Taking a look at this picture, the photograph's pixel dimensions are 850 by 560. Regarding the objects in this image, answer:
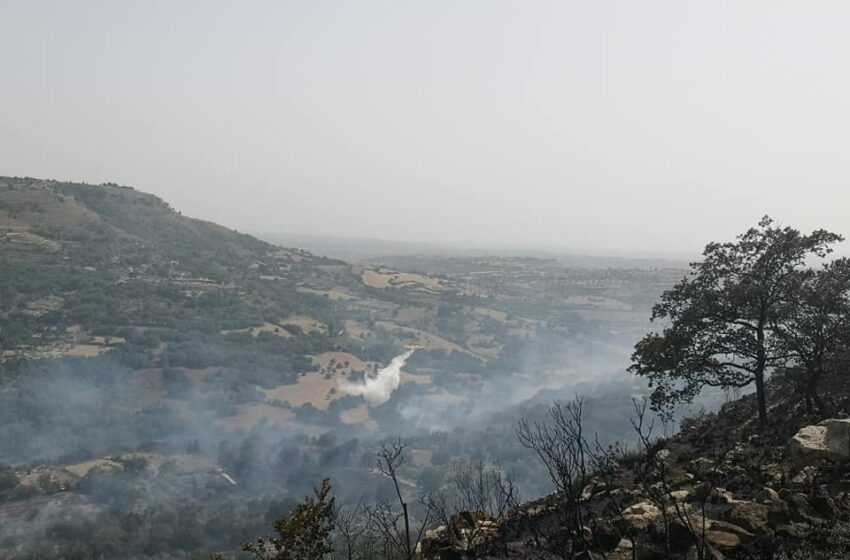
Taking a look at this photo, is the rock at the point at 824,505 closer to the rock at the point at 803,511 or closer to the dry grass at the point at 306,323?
the rock at the point at 803,511

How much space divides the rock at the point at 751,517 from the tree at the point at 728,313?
448 inches

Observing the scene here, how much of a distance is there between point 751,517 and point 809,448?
4.68 meters

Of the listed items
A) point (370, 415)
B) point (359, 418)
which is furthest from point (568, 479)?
point (370, 415)

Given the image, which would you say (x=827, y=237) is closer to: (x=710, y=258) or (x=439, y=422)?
(x=710, y=258)

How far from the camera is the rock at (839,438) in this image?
49.5 feet

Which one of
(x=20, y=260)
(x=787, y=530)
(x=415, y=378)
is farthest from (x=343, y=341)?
(x=787, y=530)

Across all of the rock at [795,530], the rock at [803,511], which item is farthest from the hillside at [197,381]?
the rock at [795,530]

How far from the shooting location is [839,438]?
50.4 feet

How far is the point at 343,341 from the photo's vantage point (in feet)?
517

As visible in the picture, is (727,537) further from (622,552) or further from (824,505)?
(824,505)

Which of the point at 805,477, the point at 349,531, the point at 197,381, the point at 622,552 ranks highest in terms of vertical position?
the point at 805,477

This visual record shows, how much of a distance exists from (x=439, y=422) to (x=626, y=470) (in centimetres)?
11196

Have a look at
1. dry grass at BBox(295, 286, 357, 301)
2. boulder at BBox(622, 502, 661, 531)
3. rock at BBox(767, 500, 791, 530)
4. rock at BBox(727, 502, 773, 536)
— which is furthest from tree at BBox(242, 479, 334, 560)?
dry grass at BBox(295, 286, 357, 301)

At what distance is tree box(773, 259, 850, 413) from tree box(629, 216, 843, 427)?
46 cm
